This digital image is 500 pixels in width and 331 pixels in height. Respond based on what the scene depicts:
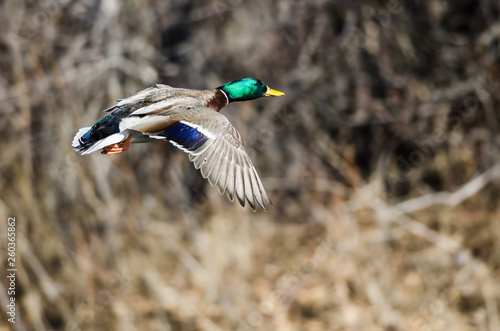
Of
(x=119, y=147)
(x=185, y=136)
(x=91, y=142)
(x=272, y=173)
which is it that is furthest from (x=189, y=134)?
(x=272, y=173)

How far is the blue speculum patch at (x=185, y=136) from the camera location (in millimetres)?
2871

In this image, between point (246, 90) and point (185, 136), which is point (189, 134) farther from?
point (246, 90)

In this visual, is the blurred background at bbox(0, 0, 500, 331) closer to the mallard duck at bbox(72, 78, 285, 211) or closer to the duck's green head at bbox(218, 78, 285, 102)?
the duck's green head at bbox(218, 78, 285, 102)

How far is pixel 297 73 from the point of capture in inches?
287

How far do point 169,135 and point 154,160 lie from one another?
3.86 meters

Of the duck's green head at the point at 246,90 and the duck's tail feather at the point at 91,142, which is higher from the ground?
the duck's green head at the point at 246,90

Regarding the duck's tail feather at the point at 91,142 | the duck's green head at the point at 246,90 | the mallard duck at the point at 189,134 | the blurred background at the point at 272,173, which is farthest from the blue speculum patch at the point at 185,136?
the blurred background at the point at 272,173

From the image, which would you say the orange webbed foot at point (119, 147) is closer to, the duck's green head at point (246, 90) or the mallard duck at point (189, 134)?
the mallard duck at point (189, 134)

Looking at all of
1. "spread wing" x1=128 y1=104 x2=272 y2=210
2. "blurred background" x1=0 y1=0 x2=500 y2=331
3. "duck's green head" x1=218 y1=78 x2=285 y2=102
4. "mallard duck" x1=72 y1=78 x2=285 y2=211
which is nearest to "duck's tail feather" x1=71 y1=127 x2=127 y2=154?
"mallard duck" x1=72 y1=78 x2=285 y2=211

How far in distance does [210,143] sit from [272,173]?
4.88 m

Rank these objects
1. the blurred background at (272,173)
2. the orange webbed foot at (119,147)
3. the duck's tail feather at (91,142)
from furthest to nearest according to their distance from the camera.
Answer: the blurred background at (272,173)
the orange webbed foot at (119,147)
the duck's tail feather at (91,142)

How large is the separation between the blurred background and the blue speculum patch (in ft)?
9.06

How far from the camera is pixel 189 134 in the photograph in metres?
2.94

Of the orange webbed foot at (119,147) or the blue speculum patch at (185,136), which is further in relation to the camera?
the orange webbed foot at (119,147)
